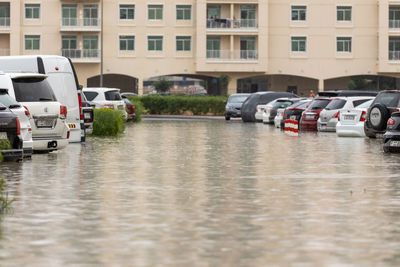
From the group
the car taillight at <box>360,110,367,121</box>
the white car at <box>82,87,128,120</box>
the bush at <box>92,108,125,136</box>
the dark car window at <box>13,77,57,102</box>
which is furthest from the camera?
the white car at <box>82,87,128,120</box>

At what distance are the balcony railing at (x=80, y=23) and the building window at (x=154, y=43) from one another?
15.6 ft

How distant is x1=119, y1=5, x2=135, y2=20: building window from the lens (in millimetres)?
89312

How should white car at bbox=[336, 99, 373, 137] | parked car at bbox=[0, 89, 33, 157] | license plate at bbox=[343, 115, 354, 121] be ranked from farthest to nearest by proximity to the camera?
license plate at bbox=[343, 115, 354, 121]
white car at bbox=[336, 99, 373, 137]
parked car at bbox=[0, 89, 33, 157]

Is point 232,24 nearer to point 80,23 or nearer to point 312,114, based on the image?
point 80,23

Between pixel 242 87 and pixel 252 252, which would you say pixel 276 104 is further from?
pixel 242 87

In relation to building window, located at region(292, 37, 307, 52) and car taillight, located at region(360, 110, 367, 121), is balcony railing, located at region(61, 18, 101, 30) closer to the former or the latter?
building window, located at region(292, 37, 307, 52)

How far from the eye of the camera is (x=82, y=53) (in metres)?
88.1

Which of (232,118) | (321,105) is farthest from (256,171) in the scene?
(232,118)

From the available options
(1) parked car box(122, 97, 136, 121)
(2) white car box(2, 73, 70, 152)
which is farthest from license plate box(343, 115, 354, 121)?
(1) parked car box(122, 97, 136, 121)

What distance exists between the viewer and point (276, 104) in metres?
48.9

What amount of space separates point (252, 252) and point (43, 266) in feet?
6.38

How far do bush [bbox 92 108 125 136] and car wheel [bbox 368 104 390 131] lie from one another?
382 inches

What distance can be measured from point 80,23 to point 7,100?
68998 millimetres

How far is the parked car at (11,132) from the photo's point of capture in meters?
19.1
